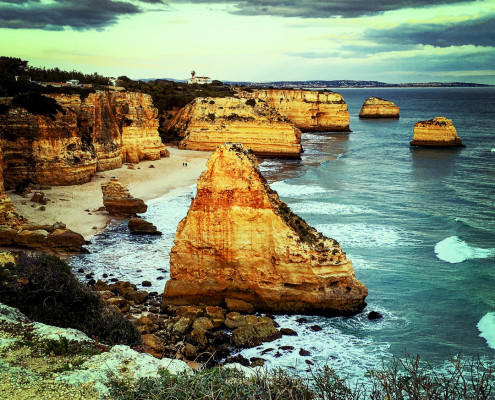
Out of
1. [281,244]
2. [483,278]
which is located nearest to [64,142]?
[281,244]

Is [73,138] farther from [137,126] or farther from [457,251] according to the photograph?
[457,251]

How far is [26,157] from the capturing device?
34.8 meters

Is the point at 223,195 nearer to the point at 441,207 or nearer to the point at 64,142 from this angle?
the point at 441,207

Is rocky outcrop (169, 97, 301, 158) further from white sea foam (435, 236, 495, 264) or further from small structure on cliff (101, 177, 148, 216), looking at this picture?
white sea foam (435, 236, 495, 264)

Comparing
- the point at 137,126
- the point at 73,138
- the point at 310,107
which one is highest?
the point at 310,107

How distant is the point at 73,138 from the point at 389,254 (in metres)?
25.9

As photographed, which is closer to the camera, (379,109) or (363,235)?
(363,235)

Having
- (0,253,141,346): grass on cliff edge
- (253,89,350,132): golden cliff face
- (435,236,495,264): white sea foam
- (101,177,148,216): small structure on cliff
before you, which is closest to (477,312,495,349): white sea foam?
(435,236,495,264): white sea foam

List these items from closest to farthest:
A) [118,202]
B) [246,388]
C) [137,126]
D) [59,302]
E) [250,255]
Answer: [246,388], [59,302], [250,255], [118,202], [137,126]

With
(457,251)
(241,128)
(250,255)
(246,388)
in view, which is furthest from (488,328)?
(241,128)

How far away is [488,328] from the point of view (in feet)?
50.7

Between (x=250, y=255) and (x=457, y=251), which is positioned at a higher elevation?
(x=250, y=255)

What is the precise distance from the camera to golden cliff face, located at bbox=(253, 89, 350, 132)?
85.2m

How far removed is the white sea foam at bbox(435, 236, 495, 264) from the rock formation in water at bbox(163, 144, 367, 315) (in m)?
7.76
